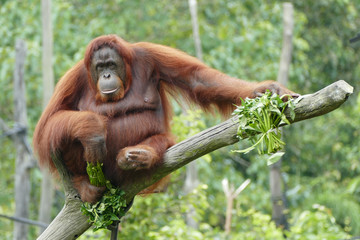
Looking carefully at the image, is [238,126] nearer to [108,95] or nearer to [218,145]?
[218,145]

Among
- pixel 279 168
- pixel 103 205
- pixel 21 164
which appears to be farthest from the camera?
pixel 279 168

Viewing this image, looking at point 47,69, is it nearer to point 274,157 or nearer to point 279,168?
point 279,168

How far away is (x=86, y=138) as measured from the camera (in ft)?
10.4

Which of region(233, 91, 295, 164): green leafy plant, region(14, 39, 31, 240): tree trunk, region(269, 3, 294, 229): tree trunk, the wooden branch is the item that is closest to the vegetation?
region(269, 3, 294, 229): tree trunk

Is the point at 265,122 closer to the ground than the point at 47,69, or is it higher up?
higher up

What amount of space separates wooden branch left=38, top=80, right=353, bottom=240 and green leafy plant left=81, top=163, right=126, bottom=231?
0.28 feet

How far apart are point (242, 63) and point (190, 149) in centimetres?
541

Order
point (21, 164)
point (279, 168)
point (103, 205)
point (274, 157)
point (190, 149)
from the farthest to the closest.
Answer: point (279, 168) < point (21, 164) < point (103, 205) < point (190, 149) < point (274, 157)

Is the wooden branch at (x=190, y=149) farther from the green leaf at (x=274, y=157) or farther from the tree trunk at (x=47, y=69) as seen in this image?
the tree trunk at (x=47, y=69)

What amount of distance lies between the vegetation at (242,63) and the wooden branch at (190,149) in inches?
91.2

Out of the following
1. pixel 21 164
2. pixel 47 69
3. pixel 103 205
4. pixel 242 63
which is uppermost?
pixel 47 69

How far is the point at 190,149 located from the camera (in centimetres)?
296

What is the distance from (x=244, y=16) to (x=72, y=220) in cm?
648

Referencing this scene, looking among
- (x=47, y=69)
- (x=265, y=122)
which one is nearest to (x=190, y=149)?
(x=265, y=122)
